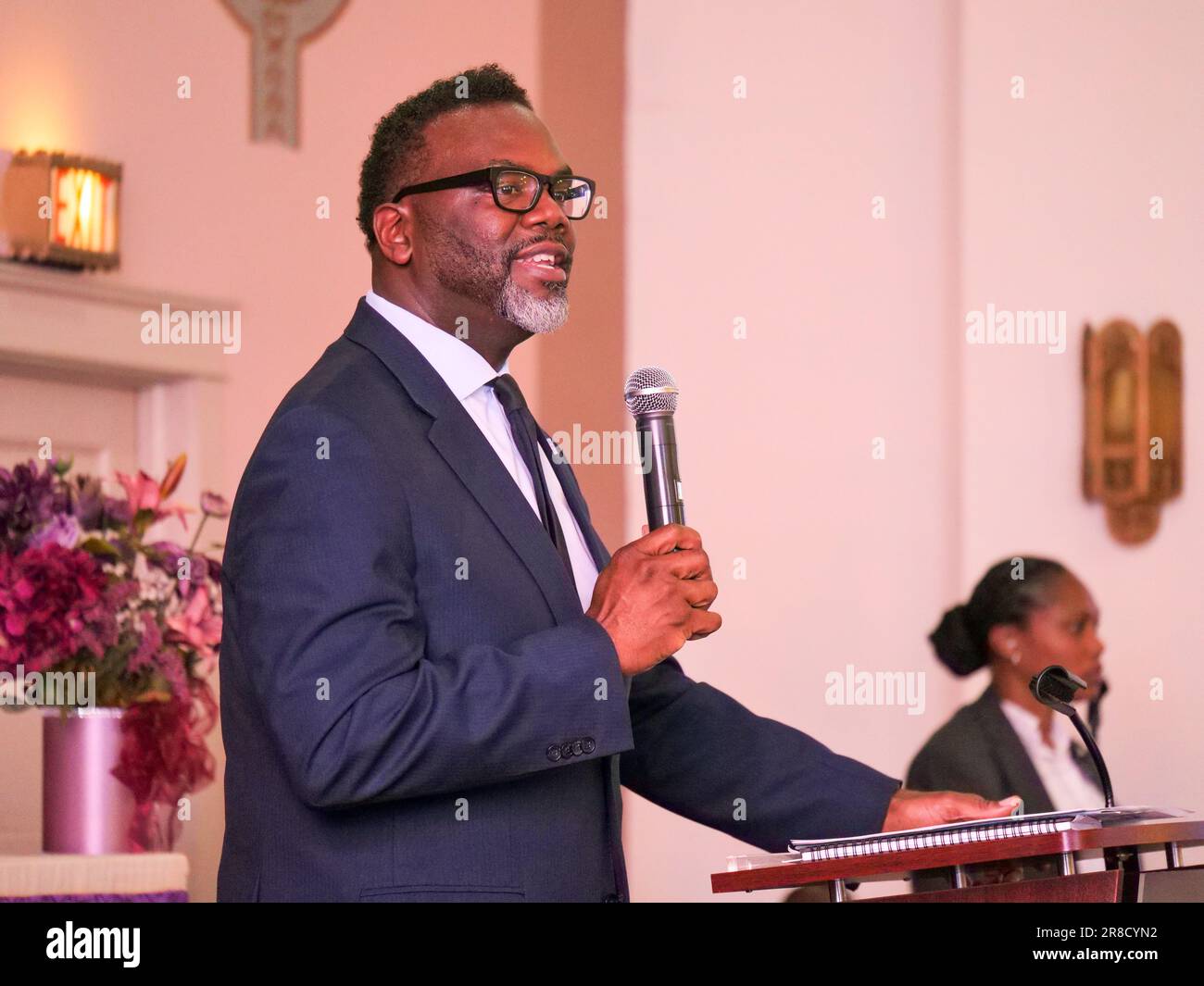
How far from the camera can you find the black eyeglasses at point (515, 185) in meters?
2.15

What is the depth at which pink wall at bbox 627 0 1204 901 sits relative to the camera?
15.2 feet

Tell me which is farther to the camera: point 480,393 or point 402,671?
point 480,393

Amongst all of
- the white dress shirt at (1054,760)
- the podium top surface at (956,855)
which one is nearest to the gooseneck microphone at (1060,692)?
the podium top surface at (956,855)

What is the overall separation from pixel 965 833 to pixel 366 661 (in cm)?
65

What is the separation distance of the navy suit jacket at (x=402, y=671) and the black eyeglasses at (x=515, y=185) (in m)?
0.28

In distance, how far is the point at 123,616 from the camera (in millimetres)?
2762

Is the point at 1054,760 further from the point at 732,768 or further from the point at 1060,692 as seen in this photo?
the point at 1060,692

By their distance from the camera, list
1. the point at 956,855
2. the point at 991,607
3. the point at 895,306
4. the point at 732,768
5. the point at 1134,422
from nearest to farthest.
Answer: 1. the point at 956,855
2. the point at 732,768
3. the point at 991,607
4. the point at 1134,422
5. the point at 895,306

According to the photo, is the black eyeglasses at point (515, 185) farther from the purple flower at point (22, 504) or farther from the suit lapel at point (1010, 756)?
the suit lapel at point (1010, 756)

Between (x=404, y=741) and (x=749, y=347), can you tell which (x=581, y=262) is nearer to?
(x=749, y=347)

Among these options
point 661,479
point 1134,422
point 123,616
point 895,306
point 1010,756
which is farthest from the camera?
point 895,306

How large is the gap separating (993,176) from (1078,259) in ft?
1.16

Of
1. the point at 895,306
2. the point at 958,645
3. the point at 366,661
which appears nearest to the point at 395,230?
the point at 366,661

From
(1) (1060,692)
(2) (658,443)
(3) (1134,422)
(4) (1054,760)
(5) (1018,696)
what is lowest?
(4) (1054,760)
